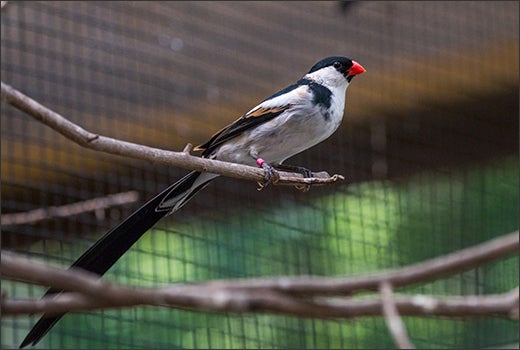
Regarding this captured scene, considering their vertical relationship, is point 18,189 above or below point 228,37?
below

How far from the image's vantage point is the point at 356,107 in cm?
182

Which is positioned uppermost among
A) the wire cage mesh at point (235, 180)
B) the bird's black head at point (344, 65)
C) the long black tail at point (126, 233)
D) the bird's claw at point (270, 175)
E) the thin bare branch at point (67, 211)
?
the wire cage mesh at point (235, 180)

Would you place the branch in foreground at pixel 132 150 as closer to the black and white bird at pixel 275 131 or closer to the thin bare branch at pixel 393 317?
the black and white bird at pixel 275 131

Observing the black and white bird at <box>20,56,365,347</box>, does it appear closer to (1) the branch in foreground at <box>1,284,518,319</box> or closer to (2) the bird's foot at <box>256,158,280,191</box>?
(2) the bird's foot at <box>256,158,280,191</box>

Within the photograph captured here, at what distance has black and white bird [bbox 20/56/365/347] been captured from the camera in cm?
90

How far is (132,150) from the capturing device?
80cm

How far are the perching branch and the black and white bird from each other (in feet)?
1.06

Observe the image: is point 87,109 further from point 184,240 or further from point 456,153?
point 456,153

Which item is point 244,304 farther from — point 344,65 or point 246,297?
point 344,65

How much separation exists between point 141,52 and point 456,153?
1022 millimetres

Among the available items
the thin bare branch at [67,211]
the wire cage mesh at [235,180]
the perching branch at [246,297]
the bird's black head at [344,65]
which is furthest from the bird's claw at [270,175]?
the wire cage mesh at [235,180]

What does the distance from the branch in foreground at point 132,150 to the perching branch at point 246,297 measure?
179 mm

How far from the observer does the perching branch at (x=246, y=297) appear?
1.57 feet

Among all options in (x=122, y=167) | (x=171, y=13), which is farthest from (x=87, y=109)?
(x=171, y=13)
